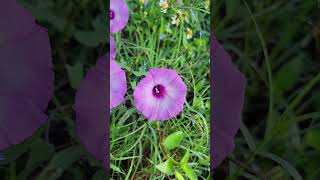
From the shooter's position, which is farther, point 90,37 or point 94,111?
point 90,37

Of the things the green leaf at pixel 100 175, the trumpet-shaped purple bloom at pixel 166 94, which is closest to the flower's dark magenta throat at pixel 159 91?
the trumpet-shaped purple bloom at pixel 166 94

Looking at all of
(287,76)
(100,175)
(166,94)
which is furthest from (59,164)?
(287,76)

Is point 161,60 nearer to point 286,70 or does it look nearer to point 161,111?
point 161,111

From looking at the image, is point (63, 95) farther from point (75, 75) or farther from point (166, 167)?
point (166, 167)

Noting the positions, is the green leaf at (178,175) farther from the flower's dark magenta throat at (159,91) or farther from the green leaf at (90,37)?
the green leaf at (90,37)

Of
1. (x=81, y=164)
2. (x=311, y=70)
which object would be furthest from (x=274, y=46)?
(x=81, y=164)

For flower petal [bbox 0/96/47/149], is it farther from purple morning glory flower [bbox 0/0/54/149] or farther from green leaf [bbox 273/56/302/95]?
green leaf [bbox 273/56/302/95]
